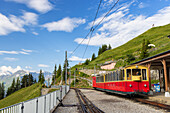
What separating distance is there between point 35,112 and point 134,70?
37.4 feet

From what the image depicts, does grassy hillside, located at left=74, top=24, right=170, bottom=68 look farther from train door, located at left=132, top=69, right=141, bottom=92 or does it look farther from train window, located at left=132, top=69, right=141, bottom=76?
train door, located at left=132, top=69, right=141, bottom=92

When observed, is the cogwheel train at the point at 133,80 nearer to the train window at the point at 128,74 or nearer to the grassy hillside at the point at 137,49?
the train window at the point at 128,74

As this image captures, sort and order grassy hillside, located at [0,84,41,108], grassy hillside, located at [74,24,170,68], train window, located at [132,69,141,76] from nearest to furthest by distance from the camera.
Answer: train window, located at [132,69,141,76] < grassy hillside, located at [0,84,41,108] < grassy hillside, located at [74,24,170,68]

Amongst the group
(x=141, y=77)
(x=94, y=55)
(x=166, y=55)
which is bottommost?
(x=141, y=77)

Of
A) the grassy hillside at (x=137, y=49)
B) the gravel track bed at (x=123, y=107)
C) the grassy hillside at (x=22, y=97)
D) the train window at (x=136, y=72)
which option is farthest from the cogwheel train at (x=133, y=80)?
the grassy hillside at (x=137, y=49)

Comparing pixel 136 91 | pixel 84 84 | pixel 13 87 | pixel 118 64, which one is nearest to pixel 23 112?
pixel 136 91

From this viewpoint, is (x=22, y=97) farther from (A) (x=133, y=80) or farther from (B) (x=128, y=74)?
(A) (x=133, y=80)

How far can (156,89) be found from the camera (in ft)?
82.0

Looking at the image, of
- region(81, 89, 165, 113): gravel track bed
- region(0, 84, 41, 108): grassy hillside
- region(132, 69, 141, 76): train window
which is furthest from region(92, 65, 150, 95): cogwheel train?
region(0, 84, 41, 108): grassy hillside

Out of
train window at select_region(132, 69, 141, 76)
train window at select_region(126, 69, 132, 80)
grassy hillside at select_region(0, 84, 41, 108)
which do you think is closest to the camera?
train window at select_region(126, 69, 132, 80)

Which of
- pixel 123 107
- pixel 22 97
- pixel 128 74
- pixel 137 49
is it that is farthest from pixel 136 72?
pixel 137 49

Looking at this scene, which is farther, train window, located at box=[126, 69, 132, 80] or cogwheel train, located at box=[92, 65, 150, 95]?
train window, located at box=[126, 69, 132, 80]

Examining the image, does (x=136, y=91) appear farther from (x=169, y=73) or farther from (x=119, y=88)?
(x=169, y=73)

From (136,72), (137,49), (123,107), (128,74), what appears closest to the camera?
Answer: (123,107)
